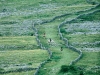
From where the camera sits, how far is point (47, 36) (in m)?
117

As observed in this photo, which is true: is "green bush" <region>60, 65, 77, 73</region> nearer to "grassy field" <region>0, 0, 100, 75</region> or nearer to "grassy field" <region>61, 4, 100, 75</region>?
"grassy field" <region>0, 0, 100, 75</region>

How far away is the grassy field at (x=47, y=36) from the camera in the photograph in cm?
8674

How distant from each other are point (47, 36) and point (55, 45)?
427 inches

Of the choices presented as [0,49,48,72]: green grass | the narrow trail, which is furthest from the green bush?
[0,49,48,72]: green grass

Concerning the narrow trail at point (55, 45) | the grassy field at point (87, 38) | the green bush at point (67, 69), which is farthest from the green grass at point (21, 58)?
the grassy field at point (87, 38)

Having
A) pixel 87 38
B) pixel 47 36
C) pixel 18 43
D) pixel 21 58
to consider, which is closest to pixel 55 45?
pixel 18 43

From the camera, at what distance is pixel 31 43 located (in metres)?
109

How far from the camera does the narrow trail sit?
8637 centimetres

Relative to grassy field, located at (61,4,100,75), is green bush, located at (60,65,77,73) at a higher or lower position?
higher

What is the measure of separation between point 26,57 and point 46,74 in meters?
14.2

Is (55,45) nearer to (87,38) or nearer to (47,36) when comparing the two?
(87,38)

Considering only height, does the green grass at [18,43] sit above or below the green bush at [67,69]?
below

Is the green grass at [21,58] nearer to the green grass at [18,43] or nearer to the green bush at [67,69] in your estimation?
the green grass at [18,43]

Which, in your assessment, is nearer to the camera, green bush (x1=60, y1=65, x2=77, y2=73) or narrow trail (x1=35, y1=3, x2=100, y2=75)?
green bush (x1=60, y1=65, x2=77, y2=73)
